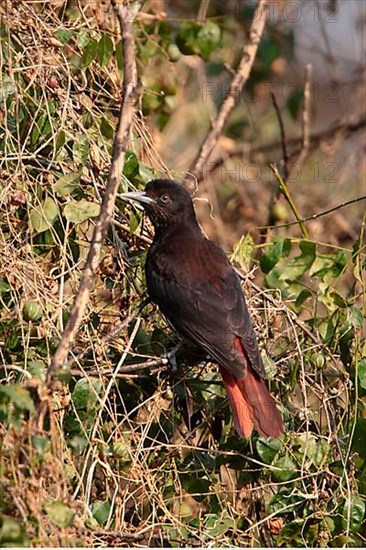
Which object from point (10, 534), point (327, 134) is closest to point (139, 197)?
point (10, 534)

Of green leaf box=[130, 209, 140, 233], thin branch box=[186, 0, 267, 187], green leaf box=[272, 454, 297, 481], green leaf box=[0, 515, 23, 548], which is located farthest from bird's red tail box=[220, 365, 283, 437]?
thin branch box=[186, 0, 267, 187]

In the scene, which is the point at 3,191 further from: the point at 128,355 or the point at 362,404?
the point at 362,404

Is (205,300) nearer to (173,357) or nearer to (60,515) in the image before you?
(173,357)

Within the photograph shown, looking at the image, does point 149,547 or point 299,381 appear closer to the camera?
point 149,547

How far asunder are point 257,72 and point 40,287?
4.22 m

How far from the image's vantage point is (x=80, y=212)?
14.5 feet

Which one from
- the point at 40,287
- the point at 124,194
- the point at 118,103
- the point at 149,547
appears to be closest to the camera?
the point at 149,547

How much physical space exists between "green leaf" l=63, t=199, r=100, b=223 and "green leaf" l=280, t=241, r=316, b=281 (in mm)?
1039

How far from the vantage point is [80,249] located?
15.6ft

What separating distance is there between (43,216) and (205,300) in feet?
2.99

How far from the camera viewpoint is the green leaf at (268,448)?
4277 mm

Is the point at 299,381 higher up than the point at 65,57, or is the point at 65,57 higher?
the point at 65,57

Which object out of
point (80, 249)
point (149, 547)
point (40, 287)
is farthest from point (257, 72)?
point (149, 547)

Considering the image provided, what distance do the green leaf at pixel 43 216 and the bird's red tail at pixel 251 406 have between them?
96 cm
